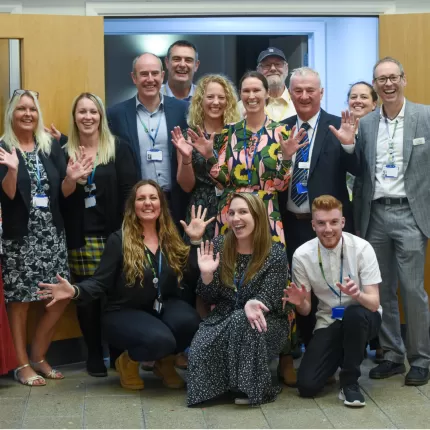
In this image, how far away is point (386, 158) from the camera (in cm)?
505

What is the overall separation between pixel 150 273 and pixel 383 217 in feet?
4.49

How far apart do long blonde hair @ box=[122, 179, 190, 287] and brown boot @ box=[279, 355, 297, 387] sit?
29.6 inches

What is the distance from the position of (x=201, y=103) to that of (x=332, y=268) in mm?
1315

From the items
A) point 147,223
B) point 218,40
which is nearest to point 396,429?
point 147,223

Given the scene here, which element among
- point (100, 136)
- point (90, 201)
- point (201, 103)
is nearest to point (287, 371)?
point (90, 201)

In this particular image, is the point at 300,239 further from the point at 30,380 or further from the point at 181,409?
the point at 30,380

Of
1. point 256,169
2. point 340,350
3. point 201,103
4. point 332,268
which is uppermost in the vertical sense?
point 201,103

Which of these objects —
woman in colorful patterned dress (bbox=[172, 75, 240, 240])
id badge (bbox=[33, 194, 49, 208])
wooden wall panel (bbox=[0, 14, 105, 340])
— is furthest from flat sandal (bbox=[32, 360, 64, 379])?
woman in colorful patterned dress (bbox=[172, 75, 240, 240])

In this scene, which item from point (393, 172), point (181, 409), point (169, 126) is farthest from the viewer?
point (169, 126)

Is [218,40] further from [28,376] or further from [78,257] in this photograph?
[28,376]

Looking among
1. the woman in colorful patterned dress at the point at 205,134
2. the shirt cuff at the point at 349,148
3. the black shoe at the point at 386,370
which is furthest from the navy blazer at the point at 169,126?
the black shoe at the point at 386,370

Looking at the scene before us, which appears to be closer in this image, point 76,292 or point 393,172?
point 76,292

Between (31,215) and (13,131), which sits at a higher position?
(13,131)

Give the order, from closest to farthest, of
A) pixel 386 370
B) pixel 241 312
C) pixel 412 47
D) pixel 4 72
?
1. pixel 241 312
2. pixel 386 370
3. pixel 4 72
4. pixel 412 47
